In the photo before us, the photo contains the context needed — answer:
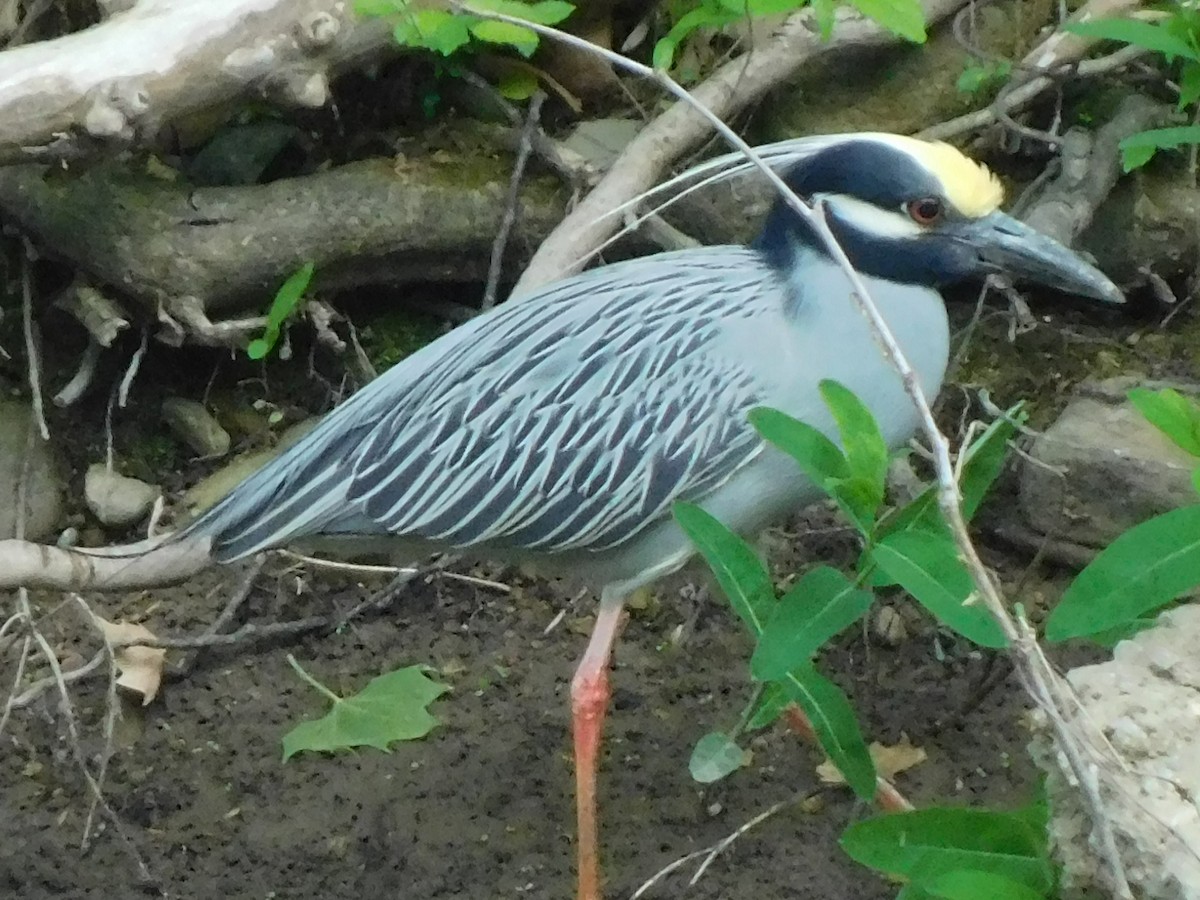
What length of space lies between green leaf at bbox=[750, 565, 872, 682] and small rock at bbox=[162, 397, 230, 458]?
128cm

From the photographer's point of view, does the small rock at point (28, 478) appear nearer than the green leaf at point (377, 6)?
No

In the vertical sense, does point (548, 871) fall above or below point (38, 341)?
below

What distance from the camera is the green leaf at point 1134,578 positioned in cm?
82

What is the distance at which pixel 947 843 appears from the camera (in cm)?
93

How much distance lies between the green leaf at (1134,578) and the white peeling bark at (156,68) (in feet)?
4.00

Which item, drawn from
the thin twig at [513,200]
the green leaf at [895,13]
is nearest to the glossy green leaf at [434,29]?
the thin twig at [513,200]

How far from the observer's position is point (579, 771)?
140cm

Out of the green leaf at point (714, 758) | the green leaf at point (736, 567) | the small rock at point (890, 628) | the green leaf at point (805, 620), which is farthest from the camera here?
the small rock at point (890, 628)

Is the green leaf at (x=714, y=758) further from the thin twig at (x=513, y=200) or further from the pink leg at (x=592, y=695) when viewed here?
the thin twig at (x=513, y=200)

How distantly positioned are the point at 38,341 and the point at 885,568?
1.53 metres

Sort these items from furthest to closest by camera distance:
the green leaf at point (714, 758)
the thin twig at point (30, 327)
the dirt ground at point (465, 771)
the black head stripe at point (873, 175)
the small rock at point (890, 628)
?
the thin twig at point (30, 327)
the small rock at point (890, 628)
the dirt ground at point (465, 771)
the black head stripe at point (873, 175)
the green leaf at point (714, 758)

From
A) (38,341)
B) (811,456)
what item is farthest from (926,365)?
(38,341)

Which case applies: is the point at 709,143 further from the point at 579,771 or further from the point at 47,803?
the point at 47,803

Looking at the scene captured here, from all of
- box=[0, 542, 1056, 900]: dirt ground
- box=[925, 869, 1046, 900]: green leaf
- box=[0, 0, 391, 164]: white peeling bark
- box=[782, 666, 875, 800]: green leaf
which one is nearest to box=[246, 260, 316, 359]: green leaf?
box=[0, 0, 391, 164]: white peeling bark
